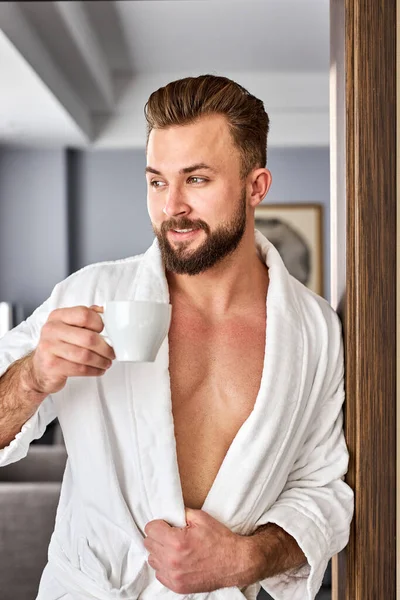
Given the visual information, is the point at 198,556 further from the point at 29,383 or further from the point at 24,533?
the point at 24,533

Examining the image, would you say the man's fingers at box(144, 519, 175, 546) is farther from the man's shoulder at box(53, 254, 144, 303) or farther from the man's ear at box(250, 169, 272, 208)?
the man's ear at box(250, 169, 272, 208)

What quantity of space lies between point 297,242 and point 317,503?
194 inches

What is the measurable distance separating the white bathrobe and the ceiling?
2.81 meters

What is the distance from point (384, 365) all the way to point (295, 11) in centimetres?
380

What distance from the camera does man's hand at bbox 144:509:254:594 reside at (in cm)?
125

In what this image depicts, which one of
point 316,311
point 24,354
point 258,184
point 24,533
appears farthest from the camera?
point 24,533

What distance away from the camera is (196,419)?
1464 millimetres

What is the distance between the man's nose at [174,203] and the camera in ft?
4.54

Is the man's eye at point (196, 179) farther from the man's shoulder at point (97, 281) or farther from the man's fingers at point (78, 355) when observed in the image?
the man's fingers at point (78, 355)

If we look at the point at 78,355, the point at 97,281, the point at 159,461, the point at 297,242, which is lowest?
the point at 159,461

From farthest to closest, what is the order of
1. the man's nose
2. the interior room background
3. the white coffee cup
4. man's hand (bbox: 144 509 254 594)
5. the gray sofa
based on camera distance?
the interior room background
the gray sofa
the man's nose
man's hand (bbox: 144 509 254 594)
the white coffee cup

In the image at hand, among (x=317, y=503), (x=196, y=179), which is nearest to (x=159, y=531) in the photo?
(x=317, y=503)

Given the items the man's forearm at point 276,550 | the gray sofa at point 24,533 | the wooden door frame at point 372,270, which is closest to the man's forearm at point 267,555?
the man's forearm at point 276,550

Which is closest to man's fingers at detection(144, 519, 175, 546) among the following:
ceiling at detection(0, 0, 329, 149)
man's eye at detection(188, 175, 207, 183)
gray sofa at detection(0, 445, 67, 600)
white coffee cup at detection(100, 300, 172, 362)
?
white coffee cup at detection(100, 300, 172, 362)
